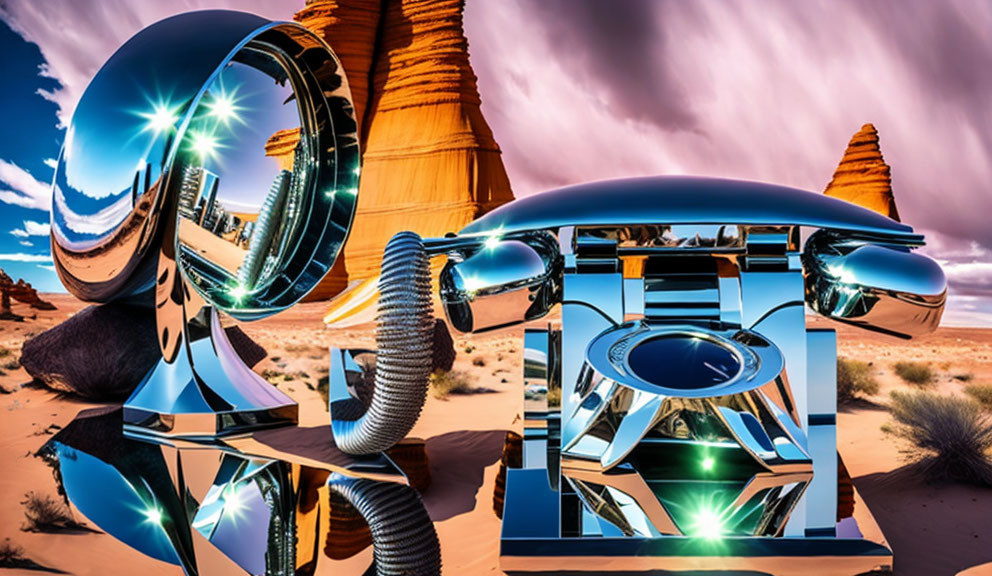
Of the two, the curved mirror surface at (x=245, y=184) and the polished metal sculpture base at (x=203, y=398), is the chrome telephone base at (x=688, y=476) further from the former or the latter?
the curved mirror surface at (x=245, y=184)

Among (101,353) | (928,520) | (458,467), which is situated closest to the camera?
(928,520)

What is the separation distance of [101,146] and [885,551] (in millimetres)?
1252

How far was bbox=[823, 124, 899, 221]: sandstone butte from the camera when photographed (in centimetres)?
2100

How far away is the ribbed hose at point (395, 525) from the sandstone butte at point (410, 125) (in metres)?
12.0

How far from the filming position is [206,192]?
143cm

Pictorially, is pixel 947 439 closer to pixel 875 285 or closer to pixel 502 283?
pixel 875 285

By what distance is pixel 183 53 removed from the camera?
1159 mm

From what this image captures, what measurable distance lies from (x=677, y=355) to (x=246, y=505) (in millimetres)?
523

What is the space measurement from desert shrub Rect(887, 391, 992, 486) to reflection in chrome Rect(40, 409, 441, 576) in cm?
108

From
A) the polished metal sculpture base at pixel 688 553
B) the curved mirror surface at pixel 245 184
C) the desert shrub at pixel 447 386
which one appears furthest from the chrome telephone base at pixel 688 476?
the desert shrub at pixel 447 386

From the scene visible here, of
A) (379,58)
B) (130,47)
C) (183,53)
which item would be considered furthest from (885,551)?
(379,58)

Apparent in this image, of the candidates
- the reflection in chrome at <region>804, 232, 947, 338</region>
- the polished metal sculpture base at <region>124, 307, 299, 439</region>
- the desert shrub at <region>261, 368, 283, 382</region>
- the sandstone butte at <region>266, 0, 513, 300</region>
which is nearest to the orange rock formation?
the sandstone butte at <region>266, 0, 513, 300</region>

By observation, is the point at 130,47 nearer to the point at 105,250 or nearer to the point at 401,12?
the point at 105,250

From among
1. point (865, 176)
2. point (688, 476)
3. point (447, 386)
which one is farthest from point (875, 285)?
point (865, 176)
